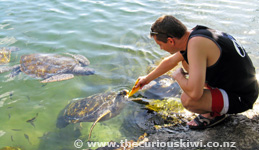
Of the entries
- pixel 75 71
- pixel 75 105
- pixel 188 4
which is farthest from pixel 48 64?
pixel 188 4

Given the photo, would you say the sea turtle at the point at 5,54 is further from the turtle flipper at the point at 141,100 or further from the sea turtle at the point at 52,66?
the turtle flipper at the point at 141,100

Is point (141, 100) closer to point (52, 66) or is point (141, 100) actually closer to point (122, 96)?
point (122, 96)

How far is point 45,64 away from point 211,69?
3.99 metres

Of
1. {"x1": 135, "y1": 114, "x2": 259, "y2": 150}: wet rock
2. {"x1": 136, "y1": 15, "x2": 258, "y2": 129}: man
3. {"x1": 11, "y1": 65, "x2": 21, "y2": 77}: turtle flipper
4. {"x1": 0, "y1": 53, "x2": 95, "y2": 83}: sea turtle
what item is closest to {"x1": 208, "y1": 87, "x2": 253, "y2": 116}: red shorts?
{"x1": 136, "y1": 15, "x2": 258, "y2": 129}: man

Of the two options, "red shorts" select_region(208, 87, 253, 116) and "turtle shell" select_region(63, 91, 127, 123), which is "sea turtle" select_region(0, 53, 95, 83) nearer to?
"turtle shell" select_region(63, 91, 127, 123)

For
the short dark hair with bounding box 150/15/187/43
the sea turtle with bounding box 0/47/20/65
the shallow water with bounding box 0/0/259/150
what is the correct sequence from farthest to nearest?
1. the sea turtle with bounding box 0/47/20/65
2. the shallow water with bounding box 0/0/259/150
3. the short dark hair with bounding box 150/15/187/43

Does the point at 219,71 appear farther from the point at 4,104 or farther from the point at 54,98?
the point at 4,104

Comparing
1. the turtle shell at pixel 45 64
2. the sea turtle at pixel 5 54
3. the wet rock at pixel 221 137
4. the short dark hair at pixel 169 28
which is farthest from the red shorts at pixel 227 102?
the sea turtle at pixel 5 54

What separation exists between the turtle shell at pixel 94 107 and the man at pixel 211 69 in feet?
4.30

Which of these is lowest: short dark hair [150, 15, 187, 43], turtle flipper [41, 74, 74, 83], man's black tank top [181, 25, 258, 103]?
turtle flipper [41, 74, 74, 83]

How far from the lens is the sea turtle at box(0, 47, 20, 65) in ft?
16.1

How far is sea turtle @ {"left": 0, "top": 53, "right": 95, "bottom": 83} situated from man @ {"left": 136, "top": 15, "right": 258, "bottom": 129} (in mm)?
2697

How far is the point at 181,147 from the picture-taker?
2.37m

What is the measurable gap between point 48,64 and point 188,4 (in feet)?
20.2
